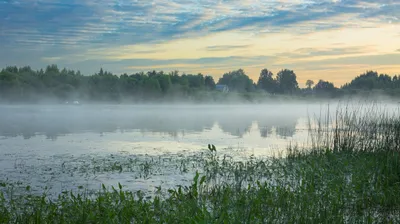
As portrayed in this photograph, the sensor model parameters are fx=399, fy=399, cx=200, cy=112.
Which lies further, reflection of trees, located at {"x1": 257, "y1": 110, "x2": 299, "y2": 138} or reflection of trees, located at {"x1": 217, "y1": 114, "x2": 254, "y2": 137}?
reflection of trees, located at {"x1": 217, "y1": 114, "x2": 254, "y2": 137}

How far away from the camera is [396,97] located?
9025 centimetres

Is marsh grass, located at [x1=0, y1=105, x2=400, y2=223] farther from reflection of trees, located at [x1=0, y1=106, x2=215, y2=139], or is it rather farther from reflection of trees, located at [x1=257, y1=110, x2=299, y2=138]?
reflection of trees, located at [x1=0, y1=106, x2=215, y2=139]

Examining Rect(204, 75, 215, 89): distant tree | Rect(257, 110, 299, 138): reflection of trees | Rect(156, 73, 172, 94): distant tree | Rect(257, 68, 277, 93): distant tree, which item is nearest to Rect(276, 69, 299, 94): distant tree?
Rect(257, 68, 277, 93): distant tree

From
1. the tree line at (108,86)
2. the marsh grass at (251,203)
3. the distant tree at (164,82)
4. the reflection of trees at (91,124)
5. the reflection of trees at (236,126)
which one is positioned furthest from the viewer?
the distant tree at (164,82)

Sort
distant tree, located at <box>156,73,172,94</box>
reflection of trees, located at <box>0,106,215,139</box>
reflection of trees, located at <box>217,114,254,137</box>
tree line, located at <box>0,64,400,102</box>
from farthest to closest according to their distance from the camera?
distant tree, located at <box>156,73,172,94</box> < tree line, located at <box>0,64,400,102</box> < reflection of trees, located at <box>217,114,254,137</box> < reflection of trees, located at <box>0,106,215,139</box>

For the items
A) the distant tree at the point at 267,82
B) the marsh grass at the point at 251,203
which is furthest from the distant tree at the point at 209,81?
the marsh grass at the point at 251,203

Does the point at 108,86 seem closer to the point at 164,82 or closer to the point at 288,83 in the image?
the point at 164,82

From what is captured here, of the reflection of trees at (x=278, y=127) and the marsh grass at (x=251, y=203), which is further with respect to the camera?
the reflection of trees at (x=278, y=127)

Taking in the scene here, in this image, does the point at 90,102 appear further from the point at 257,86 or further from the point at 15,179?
the point at 15,179

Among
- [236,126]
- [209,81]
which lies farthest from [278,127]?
[209,81]

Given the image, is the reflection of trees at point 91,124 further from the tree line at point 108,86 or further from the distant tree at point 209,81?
the distant tree at point 209,81

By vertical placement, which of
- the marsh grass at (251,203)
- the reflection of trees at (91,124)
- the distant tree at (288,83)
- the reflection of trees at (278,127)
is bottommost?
the reflection of trees at (278,127)

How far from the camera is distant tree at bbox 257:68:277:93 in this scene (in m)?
148

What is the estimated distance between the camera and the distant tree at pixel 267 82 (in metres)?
148
